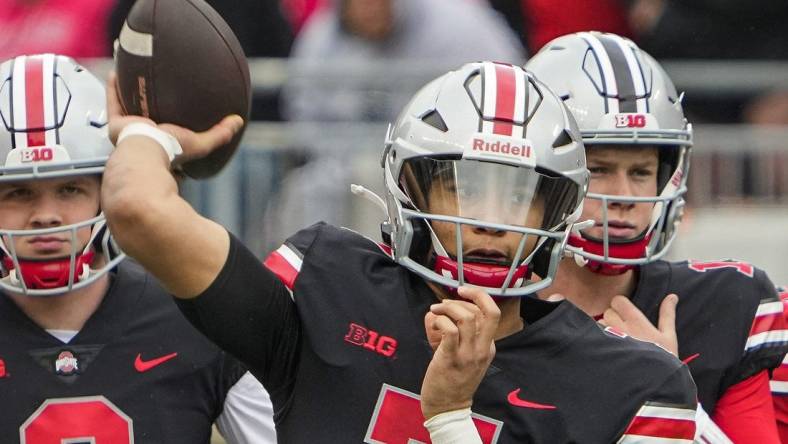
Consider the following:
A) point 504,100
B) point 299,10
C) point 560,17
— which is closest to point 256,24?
point 299,10

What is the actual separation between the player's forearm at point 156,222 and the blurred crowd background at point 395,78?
10.5ft

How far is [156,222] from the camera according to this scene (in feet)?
8.54

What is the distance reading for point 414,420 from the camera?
2.93 meters

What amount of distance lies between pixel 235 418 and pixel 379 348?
2.89ft

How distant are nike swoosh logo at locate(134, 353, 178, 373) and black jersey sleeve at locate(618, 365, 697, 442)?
1234mm

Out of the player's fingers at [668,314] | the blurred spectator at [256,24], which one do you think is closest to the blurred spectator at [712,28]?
the blurred spectator at [256,24]

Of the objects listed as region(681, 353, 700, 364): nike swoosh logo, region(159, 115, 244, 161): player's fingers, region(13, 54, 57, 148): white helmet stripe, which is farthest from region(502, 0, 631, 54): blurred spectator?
region(159, 115, 244, 161): player's fingers

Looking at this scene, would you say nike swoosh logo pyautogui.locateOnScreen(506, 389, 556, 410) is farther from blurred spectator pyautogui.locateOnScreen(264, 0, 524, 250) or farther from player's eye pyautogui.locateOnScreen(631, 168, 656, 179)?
blurred spectator pyautogui.locateOnScreen(264, 0, 524, 250)

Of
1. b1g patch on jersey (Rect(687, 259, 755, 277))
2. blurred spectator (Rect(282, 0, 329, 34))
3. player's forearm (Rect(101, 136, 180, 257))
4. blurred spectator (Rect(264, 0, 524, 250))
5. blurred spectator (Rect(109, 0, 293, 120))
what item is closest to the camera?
player's forearm (Rect(101, 136, 180, 257))

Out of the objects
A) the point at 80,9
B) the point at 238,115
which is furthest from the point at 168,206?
the point at 80,9

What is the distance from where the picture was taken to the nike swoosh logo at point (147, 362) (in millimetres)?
3729

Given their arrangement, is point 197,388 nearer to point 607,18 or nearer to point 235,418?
point 235,418

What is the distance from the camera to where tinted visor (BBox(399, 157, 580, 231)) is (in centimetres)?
294

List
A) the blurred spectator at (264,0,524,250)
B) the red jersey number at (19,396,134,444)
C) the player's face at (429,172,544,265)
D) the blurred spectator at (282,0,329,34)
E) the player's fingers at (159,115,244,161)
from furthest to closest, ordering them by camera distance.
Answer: the blurred spectator at (282,0,329,34)
the blurred spectator at (264,0,524,250)
the red jersey number at (19,396,134,444)
the player's face at (429,172,544,265)
the player's fingers at (159,115,244,161)
